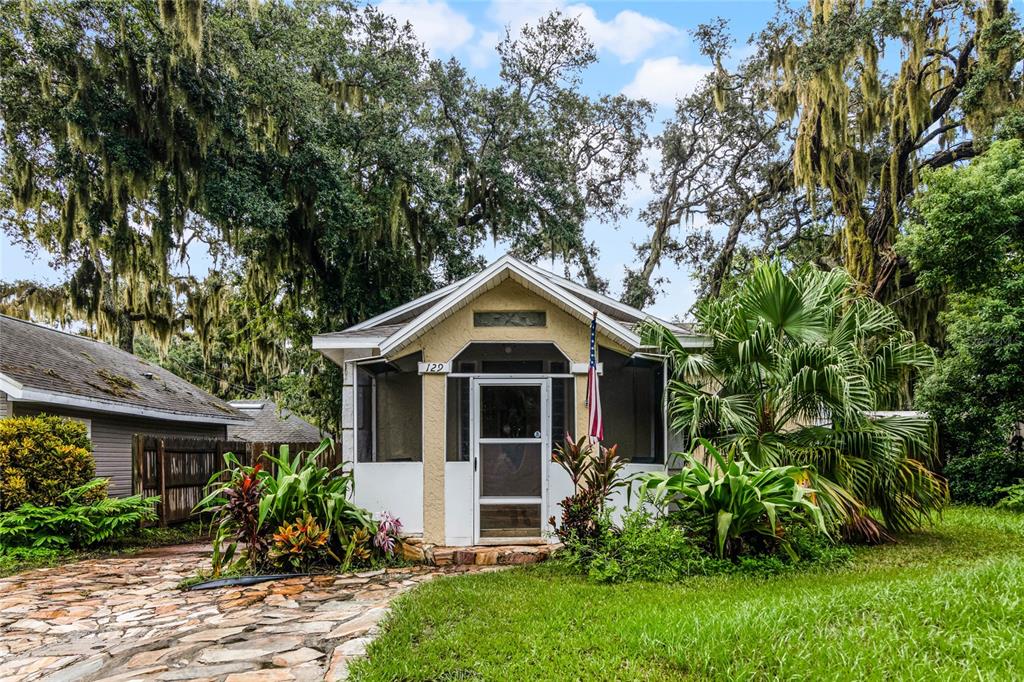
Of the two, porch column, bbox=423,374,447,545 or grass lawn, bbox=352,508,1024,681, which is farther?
porch column, bbox=423,374,447,545

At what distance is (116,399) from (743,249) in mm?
17711

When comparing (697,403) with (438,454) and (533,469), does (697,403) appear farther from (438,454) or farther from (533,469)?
(438,454)

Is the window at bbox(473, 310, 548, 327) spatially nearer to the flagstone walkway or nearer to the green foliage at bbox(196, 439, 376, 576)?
the green foliage at bbox(196, 439, 376, 576)

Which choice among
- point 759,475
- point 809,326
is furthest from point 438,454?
point 809,326

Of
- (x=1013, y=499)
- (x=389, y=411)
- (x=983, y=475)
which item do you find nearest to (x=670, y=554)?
(x=389, y=411)

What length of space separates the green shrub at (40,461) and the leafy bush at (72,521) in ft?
0.46

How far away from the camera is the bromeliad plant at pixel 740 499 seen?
22.0ft

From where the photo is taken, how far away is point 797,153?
15.5m

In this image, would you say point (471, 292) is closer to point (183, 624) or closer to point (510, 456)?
point (510, 456)

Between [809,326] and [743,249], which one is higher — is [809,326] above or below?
below

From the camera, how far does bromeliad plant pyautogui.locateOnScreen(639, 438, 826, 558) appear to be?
22.0 feet

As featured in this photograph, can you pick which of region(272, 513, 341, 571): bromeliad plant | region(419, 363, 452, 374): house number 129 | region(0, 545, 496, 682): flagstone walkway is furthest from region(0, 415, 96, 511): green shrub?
region(419, 363, 452, 374): house number 129

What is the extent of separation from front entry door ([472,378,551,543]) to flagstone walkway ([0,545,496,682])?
0.90 m

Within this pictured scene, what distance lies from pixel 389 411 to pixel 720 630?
19.1ft
